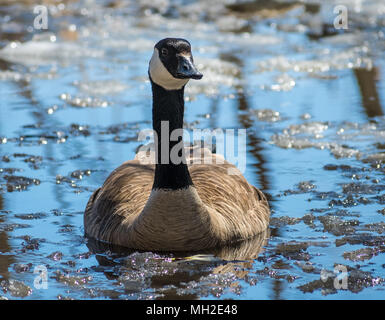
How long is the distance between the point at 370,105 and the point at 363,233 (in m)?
4.65

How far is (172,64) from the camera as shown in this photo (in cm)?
646

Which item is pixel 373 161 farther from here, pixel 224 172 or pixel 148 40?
pixel 148 40

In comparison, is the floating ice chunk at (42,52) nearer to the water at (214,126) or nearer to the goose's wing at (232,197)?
the water at (214,126)

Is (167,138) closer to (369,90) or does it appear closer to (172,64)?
(172,64)

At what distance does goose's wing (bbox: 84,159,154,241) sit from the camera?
7012 mm

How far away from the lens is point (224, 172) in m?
7.53

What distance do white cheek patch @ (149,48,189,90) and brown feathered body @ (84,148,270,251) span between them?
817 mm

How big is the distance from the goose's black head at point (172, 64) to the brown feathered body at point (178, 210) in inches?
33.5

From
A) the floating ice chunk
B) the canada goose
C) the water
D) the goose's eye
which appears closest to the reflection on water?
the water

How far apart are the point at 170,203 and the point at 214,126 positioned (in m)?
4.01

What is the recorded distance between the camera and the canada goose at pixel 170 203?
21.5 ft

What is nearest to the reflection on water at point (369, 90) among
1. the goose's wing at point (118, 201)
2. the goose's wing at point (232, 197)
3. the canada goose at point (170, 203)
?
the goose's wing at point (232, 197)
